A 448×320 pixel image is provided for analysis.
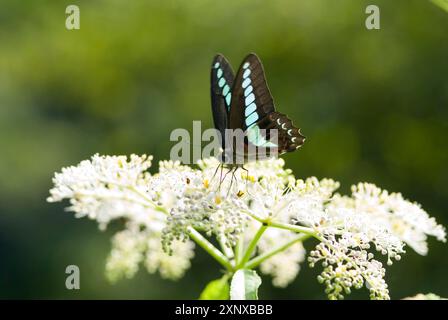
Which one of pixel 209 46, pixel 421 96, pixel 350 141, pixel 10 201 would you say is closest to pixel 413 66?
pixel 421 96

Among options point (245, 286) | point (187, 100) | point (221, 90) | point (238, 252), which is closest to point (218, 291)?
point (238, 252)

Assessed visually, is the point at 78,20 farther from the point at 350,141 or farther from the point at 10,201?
the point at 350,141

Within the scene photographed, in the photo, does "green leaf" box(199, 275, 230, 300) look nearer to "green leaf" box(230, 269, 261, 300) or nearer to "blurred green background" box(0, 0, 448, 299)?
"green leaf" box(230, 269, 261, 300)

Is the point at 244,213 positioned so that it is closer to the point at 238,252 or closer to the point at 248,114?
the point at 238,252

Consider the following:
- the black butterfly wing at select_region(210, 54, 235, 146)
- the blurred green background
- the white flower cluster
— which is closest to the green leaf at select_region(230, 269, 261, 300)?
the white flower cluster

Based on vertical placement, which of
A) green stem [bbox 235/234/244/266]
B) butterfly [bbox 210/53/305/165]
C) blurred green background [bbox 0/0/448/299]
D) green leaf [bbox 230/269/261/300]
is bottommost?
green leaf [bbox 230/269/261/300]

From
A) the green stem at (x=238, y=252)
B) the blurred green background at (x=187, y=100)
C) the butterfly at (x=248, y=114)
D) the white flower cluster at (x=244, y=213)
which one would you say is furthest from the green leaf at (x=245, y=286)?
the blurred green background at (x=187, y=100)
